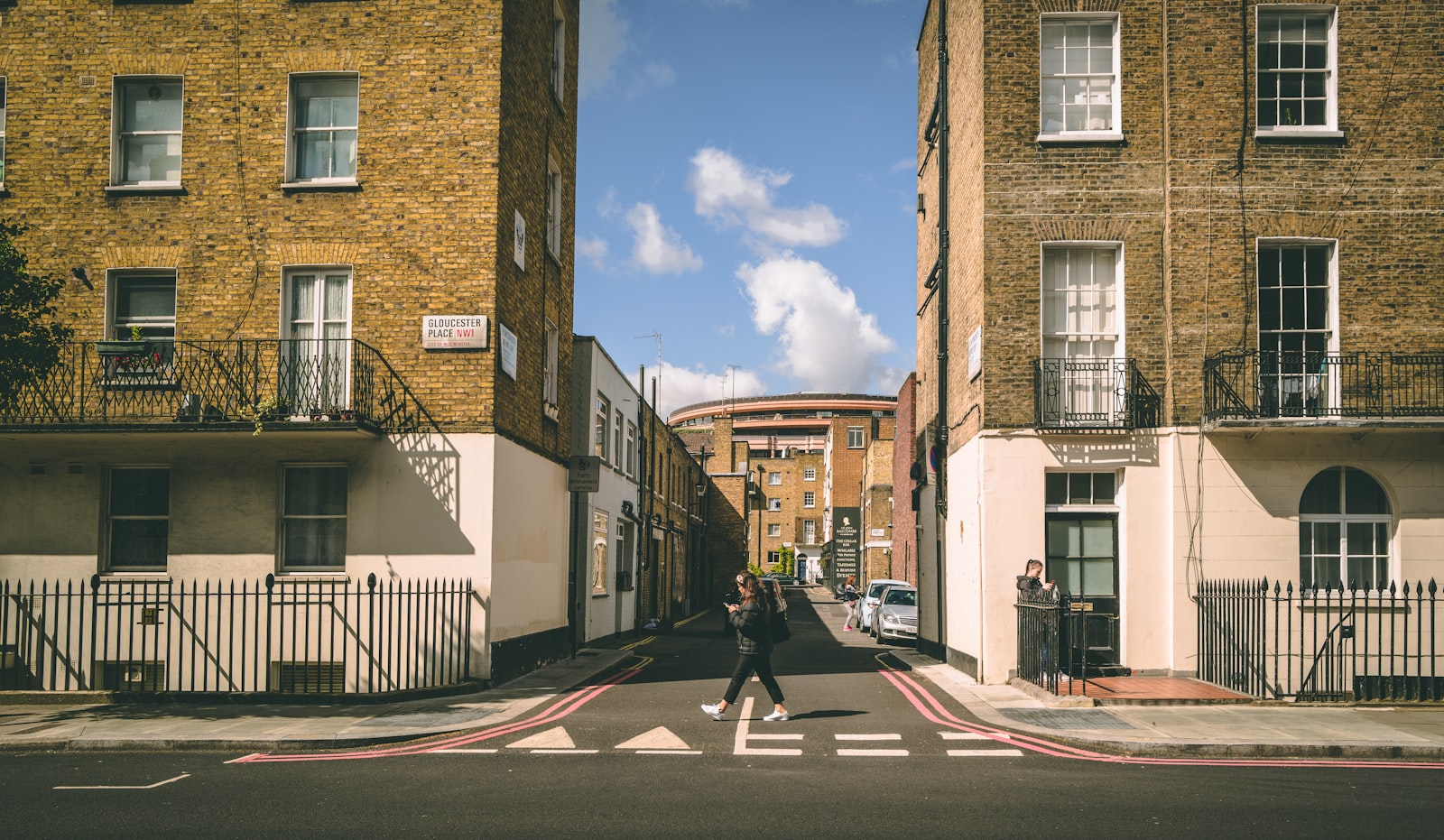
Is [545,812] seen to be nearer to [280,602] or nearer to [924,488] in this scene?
[280,602]

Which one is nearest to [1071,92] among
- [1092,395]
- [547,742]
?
[1092,395]

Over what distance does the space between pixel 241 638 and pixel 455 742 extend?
5314mm

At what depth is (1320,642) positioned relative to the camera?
1568 centimetres

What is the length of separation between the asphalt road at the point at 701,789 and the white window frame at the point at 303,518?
4.85 metres

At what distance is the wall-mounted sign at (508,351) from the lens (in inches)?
659

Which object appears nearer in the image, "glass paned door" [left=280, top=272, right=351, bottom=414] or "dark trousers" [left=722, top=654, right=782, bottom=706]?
"dark trousers" [left=722, top=654, right=782, bottom=706]

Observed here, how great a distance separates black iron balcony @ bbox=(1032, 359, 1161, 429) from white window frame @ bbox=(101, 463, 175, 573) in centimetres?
1281

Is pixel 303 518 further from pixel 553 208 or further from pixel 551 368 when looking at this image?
pixel 553 208

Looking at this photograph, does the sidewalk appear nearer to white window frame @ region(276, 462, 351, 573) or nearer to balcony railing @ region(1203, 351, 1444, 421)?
white window frame @ region(276, 462, 351, 573)

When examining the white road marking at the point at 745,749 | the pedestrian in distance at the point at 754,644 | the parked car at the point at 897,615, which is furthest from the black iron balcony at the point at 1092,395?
the parked car at the point at 897,615

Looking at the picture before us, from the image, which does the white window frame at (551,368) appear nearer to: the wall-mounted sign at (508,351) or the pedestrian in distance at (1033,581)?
the wall-mounted sign at (508,351)

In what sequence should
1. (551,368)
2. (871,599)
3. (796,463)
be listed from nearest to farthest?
(551,368)
(871,599)
(796,463)

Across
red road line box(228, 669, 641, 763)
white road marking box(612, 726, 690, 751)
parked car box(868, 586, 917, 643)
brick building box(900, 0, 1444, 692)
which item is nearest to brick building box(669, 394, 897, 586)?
parked car box(868, 586, 917, 643)

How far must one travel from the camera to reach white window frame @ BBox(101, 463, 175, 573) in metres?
16.4
